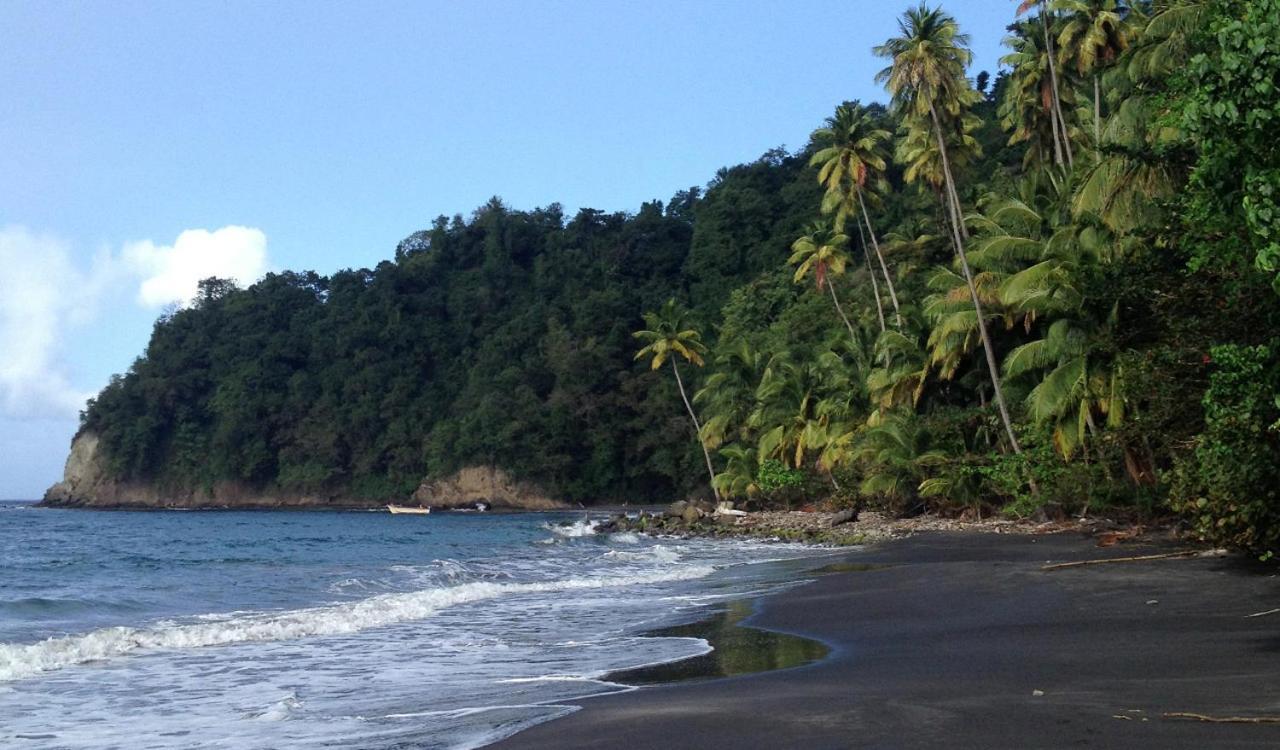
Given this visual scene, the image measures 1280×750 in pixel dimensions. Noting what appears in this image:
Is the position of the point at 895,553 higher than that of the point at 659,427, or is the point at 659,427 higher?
the point at 659,427

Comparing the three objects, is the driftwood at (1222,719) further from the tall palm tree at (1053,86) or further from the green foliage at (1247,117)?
the tall palm tree at (1053,86)

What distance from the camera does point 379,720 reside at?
25.2ft

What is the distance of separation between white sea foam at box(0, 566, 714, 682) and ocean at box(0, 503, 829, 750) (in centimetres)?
3

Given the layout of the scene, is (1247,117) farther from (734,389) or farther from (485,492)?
(485,492)

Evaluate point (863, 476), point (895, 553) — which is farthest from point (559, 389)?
point (895, 553)

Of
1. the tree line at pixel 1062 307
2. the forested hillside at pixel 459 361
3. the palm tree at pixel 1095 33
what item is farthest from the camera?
the forested hillside at pixel 459 361

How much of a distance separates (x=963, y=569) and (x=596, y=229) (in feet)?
260

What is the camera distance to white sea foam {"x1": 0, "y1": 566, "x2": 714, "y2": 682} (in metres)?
11.5

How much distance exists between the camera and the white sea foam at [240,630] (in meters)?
11.5

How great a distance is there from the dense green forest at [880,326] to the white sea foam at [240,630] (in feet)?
35.1

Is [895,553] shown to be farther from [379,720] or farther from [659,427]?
[659,427]

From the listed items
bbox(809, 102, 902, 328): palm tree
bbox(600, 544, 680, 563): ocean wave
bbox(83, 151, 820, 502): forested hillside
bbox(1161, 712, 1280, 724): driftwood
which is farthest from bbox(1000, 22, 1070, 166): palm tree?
bbox(83, 151, 820, 502): forested hillside

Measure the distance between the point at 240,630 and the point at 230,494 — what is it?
8349 centimetres

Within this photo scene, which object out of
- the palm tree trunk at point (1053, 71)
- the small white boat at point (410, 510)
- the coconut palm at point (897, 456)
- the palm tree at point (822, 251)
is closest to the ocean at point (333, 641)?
the coconut palm at point (897, 456)
